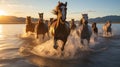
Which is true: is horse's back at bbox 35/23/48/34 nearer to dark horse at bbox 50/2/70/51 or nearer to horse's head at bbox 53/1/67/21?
dark horse at bbox 50/2/70/51

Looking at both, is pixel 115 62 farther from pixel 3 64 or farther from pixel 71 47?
pixel 3 64

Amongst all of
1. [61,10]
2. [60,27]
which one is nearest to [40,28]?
[60,27]

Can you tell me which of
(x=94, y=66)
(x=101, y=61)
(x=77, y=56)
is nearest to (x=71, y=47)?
(x=77, y=56)

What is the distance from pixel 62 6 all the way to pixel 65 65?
3049 millimetres

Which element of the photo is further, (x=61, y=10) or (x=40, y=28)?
(x=40, y=28)

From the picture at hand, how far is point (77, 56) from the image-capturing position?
14500 millimetres

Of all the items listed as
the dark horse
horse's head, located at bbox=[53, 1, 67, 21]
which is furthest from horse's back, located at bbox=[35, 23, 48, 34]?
horse's head, located at bbox=[53, 1, 67, 21]

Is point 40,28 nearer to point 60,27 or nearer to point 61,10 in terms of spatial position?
point 60,27

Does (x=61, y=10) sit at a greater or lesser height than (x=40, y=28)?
greater

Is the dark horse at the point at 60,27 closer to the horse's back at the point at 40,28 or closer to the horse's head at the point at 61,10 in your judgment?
the horse's head at the point at 61,10

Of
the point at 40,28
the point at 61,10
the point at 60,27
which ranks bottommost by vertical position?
the point at 40,28

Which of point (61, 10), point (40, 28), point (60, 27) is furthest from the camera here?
point (40, 28)

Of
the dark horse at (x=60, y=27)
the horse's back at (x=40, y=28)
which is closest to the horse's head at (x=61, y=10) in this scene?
the dark horse at (x=60, y=27)

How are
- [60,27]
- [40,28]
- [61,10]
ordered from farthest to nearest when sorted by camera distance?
[40,28] → [60,27] → [61,10]
